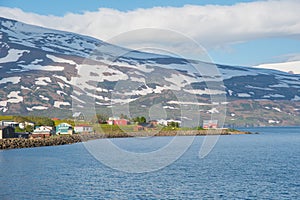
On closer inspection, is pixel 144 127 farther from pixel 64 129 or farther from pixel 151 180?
pixel 151 180

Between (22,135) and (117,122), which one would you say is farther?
(117,122)

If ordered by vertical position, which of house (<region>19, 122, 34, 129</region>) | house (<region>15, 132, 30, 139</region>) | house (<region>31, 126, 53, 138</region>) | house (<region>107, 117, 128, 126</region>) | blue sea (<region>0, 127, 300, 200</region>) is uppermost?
house (<region>107, 117, 128, 126</region>)

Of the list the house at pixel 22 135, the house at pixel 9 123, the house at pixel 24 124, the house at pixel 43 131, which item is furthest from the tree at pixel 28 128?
the house at pixel 22 135

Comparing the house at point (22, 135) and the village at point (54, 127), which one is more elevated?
the village at point (54, 127)

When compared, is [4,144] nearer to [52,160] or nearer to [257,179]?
[52,160]

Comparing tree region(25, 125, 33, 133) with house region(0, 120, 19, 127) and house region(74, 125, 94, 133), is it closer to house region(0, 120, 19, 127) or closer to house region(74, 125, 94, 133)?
house region(0, 120, 19, 127)

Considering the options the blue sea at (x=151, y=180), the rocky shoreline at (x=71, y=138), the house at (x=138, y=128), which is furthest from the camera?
the house at (x=138, y=128)

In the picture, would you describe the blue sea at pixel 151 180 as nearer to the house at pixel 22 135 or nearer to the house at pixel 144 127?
the house at pixel 22 135

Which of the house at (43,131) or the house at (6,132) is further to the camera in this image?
the house at (43,131)

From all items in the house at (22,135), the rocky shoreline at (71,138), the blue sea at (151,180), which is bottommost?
the blue sea at (151,180)

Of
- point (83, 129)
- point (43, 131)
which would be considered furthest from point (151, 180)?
point (83, 129)

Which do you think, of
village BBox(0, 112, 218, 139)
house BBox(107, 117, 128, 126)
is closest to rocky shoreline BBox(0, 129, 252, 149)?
village BBox(0, 112, 218, 139)

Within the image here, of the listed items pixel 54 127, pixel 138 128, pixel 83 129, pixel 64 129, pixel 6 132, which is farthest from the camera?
pixel 138 128

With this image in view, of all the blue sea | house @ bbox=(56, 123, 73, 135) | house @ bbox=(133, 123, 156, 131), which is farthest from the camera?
house @ bbox=(133, 123, 156, 131)
